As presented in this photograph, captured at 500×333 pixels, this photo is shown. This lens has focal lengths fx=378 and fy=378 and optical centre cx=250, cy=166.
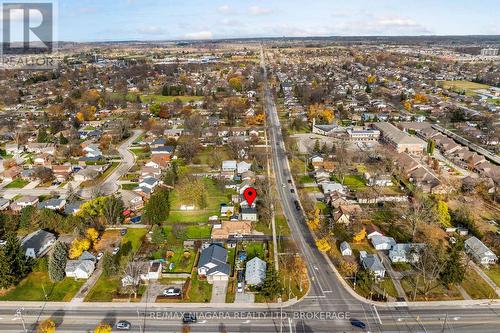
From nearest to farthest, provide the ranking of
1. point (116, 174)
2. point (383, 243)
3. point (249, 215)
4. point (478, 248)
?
point (478, 248)
point (383, 243)
point (249, 215)
point (116, 174)

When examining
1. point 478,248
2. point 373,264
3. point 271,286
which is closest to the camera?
point 271,286

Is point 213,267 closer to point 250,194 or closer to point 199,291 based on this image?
point 199,291

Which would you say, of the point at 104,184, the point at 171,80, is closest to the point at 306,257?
the point at 104,184

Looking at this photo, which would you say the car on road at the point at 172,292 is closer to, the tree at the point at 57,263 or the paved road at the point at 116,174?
the tree at the point at 57,263

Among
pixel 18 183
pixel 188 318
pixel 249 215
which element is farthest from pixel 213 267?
pixel 18 183

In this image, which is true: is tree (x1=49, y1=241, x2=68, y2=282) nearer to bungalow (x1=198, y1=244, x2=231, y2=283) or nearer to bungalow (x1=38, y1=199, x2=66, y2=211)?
bungalow (x1=198, y1=244, x2=231, y2=283)

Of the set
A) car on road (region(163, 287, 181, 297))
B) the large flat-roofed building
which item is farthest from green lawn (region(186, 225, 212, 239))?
the large flat-roofed building
